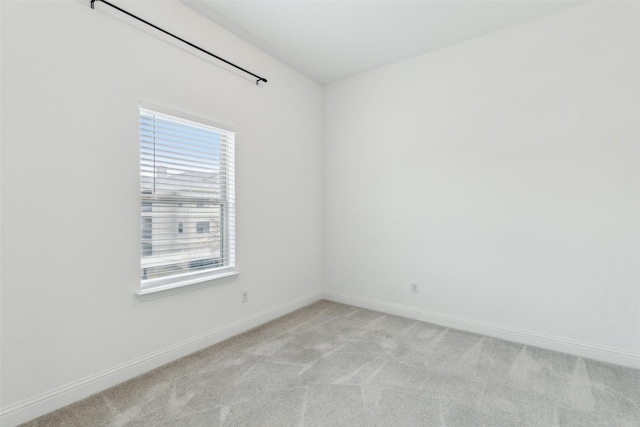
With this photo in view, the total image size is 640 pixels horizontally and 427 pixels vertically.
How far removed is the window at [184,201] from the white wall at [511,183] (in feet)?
5.58

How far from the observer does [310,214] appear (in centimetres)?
407

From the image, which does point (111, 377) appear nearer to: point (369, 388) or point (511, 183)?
point (369, 388)

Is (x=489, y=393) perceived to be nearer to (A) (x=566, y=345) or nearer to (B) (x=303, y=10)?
(A) (x=566, y=345)

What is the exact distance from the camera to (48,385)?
6.17 ft

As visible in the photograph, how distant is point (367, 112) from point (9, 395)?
3.91 m

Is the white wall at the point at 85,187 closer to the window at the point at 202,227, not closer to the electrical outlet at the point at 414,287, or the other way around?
the window at the point at 202,227

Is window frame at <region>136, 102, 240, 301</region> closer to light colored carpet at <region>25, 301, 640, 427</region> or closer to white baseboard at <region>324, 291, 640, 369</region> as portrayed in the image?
light colored carpet at <region>25, 301, 640, 427</region>

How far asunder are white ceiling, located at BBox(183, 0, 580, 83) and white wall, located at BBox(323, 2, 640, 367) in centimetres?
20

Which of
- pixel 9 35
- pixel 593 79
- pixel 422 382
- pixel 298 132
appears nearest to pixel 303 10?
pixel 298 132

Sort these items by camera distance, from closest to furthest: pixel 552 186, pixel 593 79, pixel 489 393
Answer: pixel 489 393 < pixel 593 79 < pixel 552 186

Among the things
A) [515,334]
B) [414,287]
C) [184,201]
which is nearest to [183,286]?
[184,201]

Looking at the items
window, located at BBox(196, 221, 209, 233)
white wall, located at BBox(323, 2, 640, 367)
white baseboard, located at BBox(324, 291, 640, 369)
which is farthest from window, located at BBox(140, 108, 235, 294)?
white baseboard, located at BBox(324, 291, 640, 369)

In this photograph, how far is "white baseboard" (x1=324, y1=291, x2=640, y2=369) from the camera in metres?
2.50

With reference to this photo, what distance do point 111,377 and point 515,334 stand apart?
3.40 m
